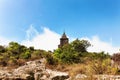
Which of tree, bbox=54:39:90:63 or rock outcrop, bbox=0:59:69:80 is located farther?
tree, bbox=54:39:90:63

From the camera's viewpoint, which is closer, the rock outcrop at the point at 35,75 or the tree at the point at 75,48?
the rock outcrop at the point at 35,75

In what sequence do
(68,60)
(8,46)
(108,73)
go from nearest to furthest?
(108,73), (68,60), (8,46)

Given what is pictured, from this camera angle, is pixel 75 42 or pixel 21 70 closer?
pixel 21 70

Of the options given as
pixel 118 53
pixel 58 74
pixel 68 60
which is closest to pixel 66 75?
pixel 58 74

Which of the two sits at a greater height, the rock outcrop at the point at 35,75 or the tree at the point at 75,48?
the tree at the point at 75,48

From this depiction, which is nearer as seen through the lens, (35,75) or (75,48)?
Answer: (35,75)

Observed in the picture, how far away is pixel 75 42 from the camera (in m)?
33.1

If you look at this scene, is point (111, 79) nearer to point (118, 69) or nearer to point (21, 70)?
point (118, 69)

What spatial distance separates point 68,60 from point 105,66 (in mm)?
7590

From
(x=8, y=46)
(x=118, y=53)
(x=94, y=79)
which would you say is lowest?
(x=94, y=79)

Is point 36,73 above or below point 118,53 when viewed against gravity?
below

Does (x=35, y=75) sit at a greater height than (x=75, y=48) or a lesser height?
lesser

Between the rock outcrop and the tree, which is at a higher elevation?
the tree

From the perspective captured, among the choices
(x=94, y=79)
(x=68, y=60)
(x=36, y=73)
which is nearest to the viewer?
(x=94, y=79)
